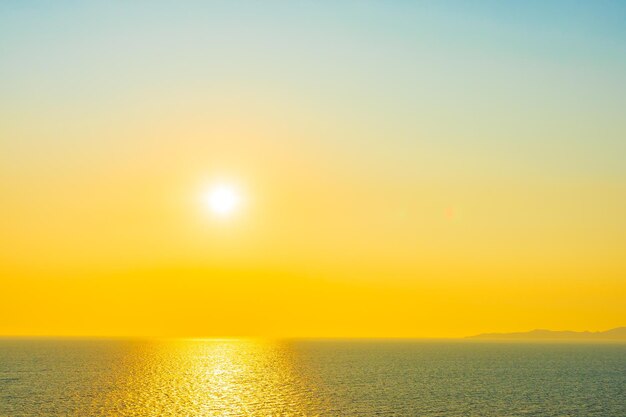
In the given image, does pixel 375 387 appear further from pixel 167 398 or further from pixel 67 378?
pixel 67 378

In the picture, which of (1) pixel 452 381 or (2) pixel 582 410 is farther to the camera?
(1) pixel 452 381

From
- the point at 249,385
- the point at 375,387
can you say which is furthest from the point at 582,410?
the point at 249,385

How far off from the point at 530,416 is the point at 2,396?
3368 inches

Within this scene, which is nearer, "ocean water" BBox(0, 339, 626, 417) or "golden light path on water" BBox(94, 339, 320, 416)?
"ocean water" BBox(0, 339, 626, 417)

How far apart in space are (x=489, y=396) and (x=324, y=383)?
39042 mm

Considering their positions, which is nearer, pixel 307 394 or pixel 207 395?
pixel 207 395

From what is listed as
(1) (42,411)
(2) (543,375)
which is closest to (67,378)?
(1) (42,411)

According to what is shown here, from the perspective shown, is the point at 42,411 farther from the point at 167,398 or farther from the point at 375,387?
the point at 375,387

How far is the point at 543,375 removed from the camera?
533ft

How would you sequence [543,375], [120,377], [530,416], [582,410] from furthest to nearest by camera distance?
[543,375]
[120,377]
[582,410]
[530,416]

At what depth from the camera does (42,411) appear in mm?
85750

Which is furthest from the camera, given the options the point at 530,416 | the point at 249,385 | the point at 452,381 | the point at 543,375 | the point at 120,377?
the point at 543,375

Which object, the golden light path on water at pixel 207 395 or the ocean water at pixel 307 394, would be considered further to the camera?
the golden light path on water at pixel 207 395

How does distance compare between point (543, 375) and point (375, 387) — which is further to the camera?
point (543, 375)
